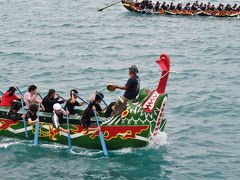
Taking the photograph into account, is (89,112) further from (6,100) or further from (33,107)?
(6,100)

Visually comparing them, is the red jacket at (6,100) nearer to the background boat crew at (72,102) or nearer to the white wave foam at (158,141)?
the background boat crew at (72,102)

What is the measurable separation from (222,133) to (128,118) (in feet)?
17.4

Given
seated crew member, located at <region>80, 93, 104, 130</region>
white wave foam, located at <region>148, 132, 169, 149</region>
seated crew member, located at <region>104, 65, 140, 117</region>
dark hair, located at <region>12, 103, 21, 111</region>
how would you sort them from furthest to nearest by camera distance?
dark hair, located at <region>12, 103, 21, 111</region>, white wave foam, located at <region>148, 132, 169, 149</region>, seated crew member, located at <region>80, 93, 104, 130</region>, seated crew member, located at <region>104, 65, 140, 117</region>

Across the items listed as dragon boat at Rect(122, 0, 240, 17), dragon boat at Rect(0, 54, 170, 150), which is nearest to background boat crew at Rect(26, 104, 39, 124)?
dragon boat at Rect(0, 54, 170, 150)

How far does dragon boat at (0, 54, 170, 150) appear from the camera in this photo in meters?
18.1

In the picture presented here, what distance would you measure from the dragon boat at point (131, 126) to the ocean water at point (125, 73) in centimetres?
41

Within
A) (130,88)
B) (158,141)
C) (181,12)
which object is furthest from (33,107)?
(181,12)

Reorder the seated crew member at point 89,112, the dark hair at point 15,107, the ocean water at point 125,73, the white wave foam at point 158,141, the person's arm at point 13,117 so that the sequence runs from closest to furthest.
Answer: the ocean water at point 125,73 → the seated crew member at point 89,112 → the white wave foam at point 158,141 → the person's arm at point 13,117 → the dark hair at point 15,107

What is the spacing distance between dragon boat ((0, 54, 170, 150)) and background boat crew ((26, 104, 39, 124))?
0.34 meters

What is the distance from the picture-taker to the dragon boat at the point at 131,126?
18.1m

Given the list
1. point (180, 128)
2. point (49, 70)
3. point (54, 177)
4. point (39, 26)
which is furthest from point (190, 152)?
point (39, 26)

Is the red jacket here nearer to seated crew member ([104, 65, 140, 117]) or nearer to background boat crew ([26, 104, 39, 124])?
background boat crew ([26, 104, 39, 124])

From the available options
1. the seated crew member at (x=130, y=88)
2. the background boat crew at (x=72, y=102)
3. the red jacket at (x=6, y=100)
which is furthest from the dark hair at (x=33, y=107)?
the seated crew member at (x=130, y=88)

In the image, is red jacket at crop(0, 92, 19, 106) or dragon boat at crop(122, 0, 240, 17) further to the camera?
dragon boat at crop(122, 0, 240, 17)
